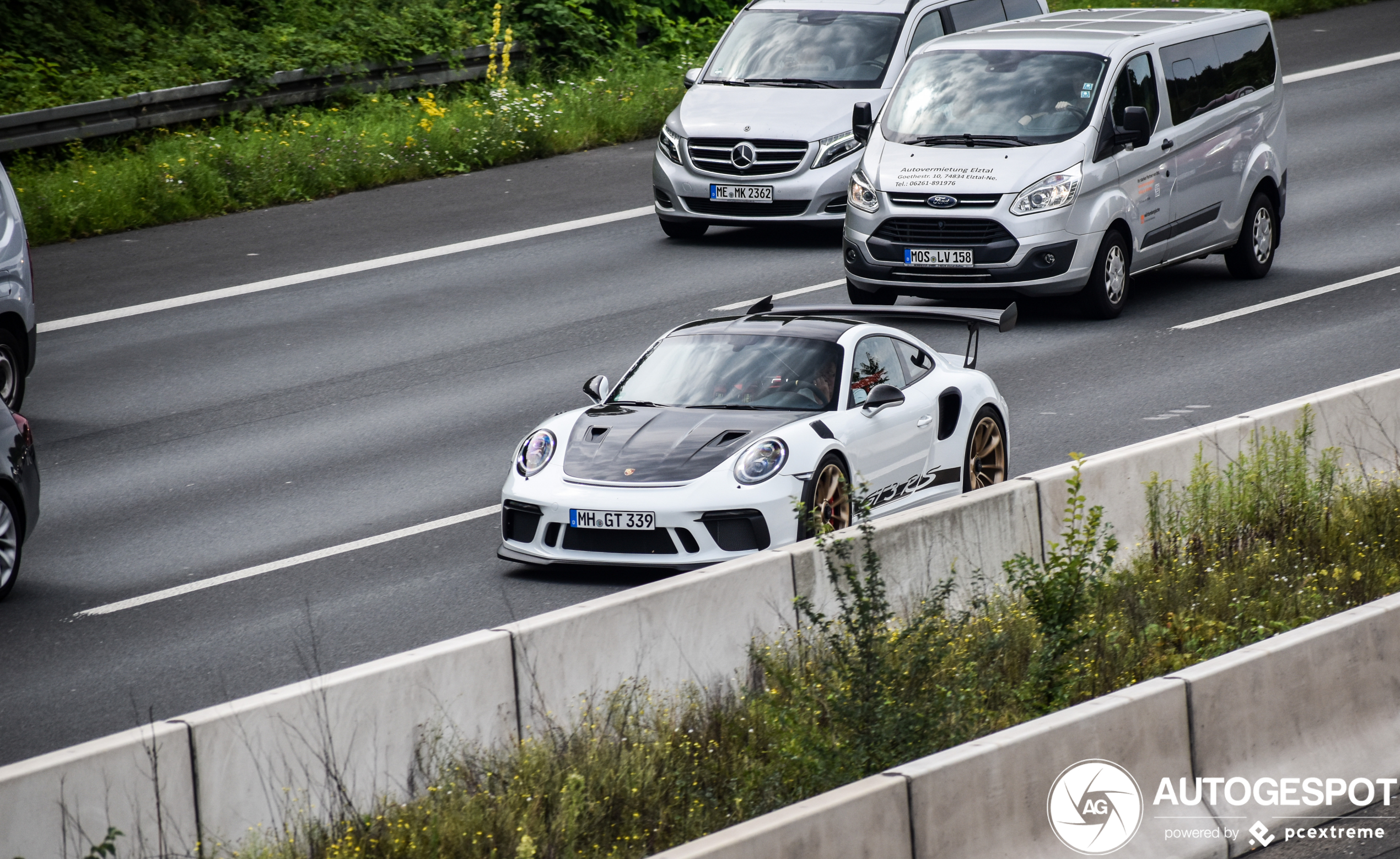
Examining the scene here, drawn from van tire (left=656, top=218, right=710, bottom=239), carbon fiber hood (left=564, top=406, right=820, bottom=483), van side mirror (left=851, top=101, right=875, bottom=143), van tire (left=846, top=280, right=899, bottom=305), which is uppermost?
carbon fiber hood (left=564, top=406, right=820, bottom=483)

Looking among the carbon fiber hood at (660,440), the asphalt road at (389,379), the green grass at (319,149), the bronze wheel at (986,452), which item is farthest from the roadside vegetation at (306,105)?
the bronze wheel at (986,452)

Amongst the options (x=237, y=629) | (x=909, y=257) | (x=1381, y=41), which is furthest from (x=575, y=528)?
(x=1381, y=41)

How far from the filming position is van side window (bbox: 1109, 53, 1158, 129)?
16609 millimetres

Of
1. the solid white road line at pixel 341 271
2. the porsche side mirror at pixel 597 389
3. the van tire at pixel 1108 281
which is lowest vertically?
the solid white road line at pixel 341 271

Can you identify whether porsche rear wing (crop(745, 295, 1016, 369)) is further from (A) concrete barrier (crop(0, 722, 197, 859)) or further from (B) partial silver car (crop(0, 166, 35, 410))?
(A) concrete barrier (crop(0, 722, 197, 859))

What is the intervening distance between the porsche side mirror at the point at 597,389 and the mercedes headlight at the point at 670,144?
836cm

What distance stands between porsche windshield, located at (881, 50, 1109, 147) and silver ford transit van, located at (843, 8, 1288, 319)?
0.02m

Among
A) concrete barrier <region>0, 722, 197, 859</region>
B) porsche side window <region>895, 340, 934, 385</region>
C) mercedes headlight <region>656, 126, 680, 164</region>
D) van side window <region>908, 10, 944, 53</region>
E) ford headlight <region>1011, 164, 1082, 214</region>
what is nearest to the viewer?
concrete barrier <region>0, 722, 197, 859</region>

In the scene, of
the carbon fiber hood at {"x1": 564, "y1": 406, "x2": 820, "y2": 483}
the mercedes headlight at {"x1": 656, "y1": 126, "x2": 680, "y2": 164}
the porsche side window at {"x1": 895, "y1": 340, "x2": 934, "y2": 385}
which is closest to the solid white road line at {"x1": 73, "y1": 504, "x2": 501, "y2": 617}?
the carbon fiber hood at {"x1": 564, "y1": 406, "x2": 820, "y2": 483}

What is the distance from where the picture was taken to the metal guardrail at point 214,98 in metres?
21.7

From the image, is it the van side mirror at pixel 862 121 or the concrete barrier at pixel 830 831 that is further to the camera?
the van side mirror at pixel 862 121

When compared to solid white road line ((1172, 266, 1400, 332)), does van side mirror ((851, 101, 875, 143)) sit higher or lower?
higher

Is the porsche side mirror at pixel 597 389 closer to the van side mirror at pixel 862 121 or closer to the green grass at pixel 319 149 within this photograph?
the van side mirror at pixel 862 121

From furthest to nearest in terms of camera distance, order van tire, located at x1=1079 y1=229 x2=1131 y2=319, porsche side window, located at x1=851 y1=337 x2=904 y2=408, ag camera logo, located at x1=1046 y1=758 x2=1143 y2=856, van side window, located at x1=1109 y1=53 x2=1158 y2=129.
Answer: van side window, located at x1=1109 y1=53 x2=1158 y2=129 < van tire, located at x1=1079 y1=229 x2=1131 y2=319 < porsche side window, located at x1=851 y1=337 x2=904 y2=408 < ag camera logo, located at x1=1046 y1=758 x2=1143 y2=856
